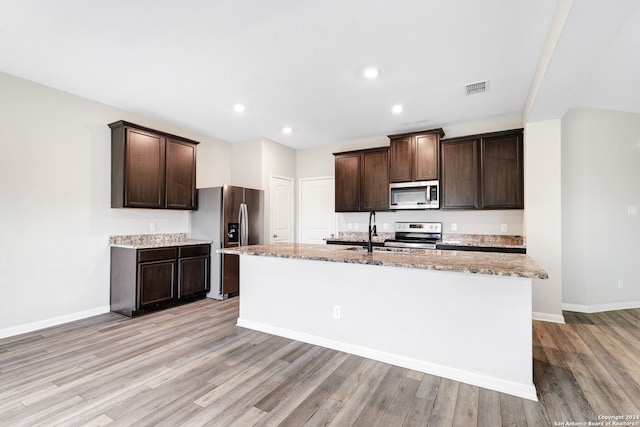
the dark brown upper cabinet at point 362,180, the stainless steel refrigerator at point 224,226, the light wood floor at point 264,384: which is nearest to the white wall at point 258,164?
the stainless steel refrigerator at point 224,226

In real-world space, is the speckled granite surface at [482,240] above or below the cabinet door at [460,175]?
below

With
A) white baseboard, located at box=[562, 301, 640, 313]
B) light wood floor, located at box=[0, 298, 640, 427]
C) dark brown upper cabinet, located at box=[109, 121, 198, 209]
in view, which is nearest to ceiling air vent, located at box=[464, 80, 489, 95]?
light wood floor, located at box=[0, 298, 640, 427]

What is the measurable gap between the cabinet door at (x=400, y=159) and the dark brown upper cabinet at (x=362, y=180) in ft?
0.42

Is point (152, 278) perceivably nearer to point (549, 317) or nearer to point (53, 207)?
point (53, 207)

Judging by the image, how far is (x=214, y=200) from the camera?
4695mm

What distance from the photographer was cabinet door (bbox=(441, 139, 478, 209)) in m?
A: 4.37

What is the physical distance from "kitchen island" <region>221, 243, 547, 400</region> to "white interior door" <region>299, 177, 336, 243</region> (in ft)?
9.28

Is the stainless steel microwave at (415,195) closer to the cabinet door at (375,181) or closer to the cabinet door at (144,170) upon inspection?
the cabinet door at (375,181)

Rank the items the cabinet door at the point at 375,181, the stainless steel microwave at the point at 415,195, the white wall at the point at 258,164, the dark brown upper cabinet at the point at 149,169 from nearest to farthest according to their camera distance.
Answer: the dark brown upper cabinet at the point at 149,169
the stainless steel microwave at the point at 415,195
the cabinet door at the point at 375,181
the white wall at the point at 258,164

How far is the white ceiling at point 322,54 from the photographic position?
215cm

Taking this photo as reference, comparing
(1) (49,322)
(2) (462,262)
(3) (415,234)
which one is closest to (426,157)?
(3) (415,234)

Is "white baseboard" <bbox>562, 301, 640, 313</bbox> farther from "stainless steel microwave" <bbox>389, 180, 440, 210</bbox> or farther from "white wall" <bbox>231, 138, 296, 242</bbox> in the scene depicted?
"white wall" <bbox>231, 138, 296, 242</bbox>

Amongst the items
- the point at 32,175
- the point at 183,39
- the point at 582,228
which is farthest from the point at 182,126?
the point at 582,228

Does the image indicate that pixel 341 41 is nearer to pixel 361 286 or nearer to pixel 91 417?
pixel 361 286
